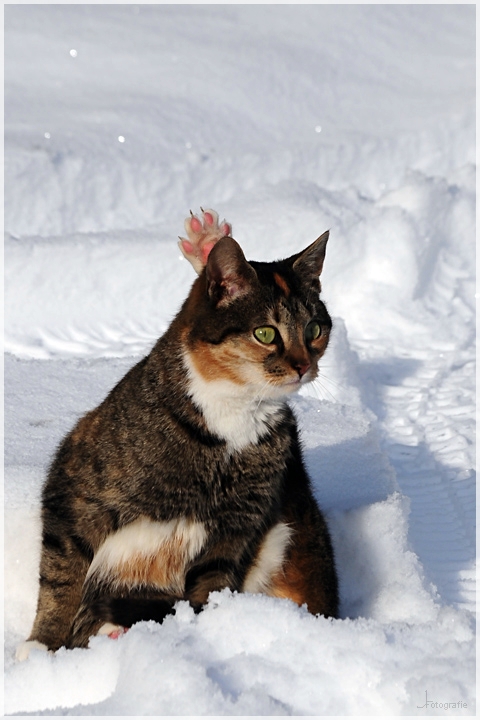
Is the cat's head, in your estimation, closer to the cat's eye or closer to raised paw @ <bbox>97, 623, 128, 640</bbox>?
the cat's eye

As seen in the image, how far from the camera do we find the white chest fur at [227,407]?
91.8 inches

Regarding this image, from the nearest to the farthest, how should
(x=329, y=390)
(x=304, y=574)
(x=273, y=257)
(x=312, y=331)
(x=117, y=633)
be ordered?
(x=117, y=633) < (x=312, y=331) < (x=304, y=574) < (x=329, y=390) < (x=273, y=257)

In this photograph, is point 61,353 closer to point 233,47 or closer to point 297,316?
point 297,316

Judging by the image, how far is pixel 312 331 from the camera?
2.46 metres

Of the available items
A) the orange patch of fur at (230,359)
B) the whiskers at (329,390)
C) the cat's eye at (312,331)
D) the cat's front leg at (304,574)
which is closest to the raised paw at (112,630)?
the cat's front leg at (304,574)

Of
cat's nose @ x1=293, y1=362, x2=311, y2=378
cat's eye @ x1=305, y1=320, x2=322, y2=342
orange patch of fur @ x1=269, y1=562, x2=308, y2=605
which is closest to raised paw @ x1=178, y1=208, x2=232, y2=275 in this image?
cat's eye @ x1=305, y1=320, x2=322, y2=342

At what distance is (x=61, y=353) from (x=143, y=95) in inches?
139

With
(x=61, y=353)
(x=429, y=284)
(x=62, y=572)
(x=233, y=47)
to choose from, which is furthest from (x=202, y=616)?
(x=233, y=47)

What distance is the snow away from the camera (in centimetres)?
201

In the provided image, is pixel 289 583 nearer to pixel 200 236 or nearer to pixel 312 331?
pixel 312 331

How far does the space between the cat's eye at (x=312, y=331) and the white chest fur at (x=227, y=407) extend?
0.69 feet

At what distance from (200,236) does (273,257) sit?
239 cm

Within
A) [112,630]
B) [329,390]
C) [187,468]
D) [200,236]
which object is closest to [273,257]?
[329,390]

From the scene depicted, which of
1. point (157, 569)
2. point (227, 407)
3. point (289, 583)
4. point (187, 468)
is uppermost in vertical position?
point (227, 407)
